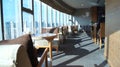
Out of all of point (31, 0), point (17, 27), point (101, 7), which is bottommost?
point (17, 27)

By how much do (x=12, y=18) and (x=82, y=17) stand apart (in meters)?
14.8

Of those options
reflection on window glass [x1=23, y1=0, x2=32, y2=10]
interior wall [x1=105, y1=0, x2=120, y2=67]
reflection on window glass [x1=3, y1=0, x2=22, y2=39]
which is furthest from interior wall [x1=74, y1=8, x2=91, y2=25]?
interior wall [x1=105, y1=0, x2=120, y2=67]

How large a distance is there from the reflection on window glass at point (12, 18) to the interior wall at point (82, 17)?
1404cm

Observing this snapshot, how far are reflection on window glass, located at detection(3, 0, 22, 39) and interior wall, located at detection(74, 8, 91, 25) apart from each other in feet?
46.1

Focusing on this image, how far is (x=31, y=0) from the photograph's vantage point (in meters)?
6.54

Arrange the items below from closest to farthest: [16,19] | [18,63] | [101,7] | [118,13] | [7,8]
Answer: [18,63] → [118,13] → [7,8] → [16,19] → [101,7]

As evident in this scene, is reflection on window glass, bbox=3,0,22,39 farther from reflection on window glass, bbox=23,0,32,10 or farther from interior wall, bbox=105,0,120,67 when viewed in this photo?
interior wall, bbox=105,0,120,67

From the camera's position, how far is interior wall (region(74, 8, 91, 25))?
733 inches

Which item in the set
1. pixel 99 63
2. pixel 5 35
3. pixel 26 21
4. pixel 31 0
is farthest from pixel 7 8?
pixel 99 63

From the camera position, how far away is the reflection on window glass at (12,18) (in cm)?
425

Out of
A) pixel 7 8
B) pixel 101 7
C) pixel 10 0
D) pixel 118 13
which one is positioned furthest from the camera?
pixel 101 7

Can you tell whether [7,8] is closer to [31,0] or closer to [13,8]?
[13,8]

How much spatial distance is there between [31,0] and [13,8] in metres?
1.75

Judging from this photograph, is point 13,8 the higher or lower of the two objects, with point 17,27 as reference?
higher
